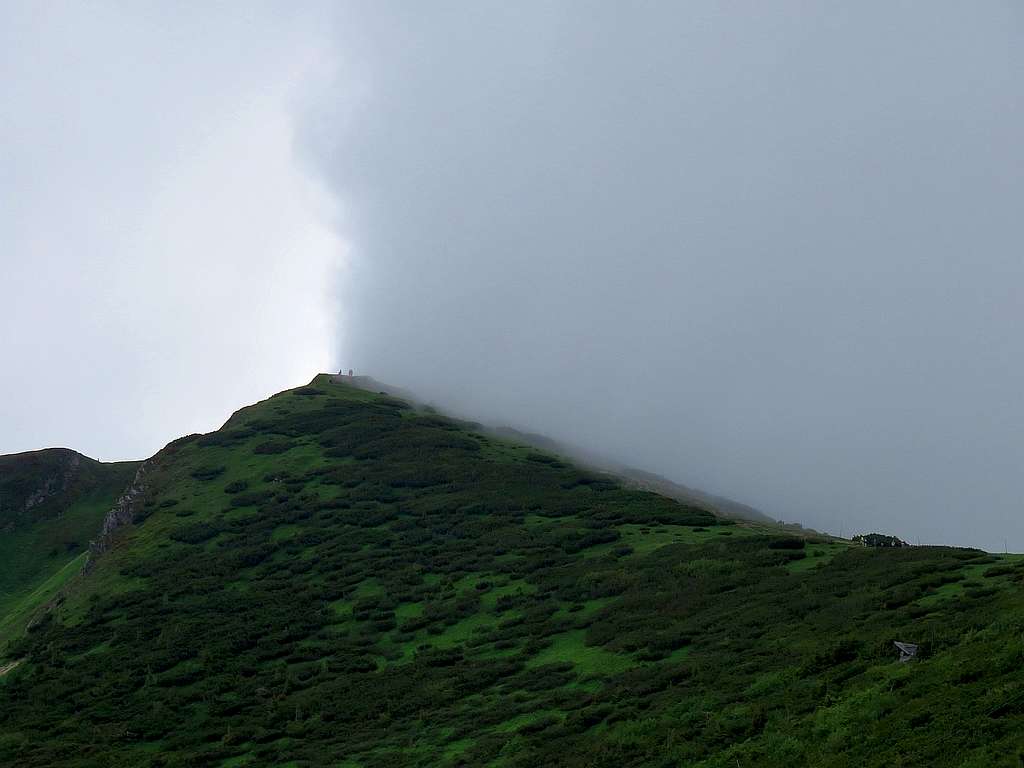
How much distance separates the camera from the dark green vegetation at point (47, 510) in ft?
361

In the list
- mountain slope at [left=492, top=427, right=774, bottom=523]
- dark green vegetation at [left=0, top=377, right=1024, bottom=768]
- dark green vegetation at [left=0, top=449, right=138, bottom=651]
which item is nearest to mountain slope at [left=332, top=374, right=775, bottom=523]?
mountain slope at [left=492, top=427, right=774, bottom=523]

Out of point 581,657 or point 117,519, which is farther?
point 117,519

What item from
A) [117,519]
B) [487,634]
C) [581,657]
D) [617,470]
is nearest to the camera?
[581,657]

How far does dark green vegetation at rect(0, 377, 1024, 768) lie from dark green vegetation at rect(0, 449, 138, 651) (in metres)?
30.2

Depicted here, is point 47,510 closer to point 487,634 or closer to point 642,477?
point 642,477

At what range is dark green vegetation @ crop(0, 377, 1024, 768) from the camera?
28188 millimetres

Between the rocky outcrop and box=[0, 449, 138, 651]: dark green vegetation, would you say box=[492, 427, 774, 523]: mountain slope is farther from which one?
box=[0, 449, 138, 651]: dark green vegetation

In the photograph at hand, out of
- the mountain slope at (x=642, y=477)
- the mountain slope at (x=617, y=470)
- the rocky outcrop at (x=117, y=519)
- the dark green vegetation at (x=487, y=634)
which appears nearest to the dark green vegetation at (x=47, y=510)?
the rocky outcrop at (x=117, y=519)

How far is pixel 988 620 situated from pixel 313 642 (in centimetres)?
4023

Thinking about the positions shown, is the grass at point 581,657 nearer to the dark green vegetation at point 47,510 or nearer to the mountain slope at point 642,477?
the mountain slope at point 642,477

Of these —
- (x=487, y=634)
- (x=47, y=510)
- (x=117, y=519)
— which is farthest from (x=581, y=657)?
(x=47, y=510)

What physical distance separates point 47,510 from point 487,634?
314 ft

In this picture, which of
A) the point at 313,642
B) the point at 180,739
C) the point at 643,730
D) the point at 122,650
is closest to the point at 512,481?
the point at 313,642

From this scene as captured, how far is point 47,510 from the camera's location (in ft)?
412
